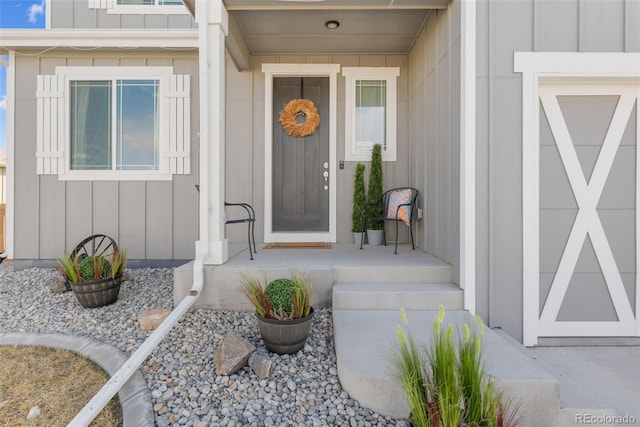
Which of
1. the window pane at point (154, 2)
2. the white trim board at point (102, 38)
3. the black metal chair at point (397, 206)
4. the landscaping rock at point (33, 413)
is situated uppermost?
the window pane at point (154, 2)

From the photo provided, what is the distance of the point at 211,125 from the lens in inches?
109

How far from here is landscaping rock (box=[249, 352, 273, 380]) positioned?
182 centimetres

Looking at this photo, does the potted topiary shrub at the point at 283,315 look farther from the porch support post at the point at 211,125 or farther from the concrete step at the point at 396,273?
the porch support post at the point at 211,125

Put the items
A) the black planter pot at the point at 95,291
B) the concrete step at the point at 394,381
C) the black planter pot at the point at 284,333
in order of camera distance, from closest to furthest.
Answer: the concrete step at the point at 394,381
the black planter pot at the point at 284,333
the black planter pot at the point at 95,291

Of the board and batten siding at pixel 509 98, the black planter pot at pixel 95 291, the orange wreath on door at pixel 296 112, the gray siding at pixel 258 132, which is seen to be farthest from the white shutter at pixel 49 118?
the board and batten siding at pixel 509 98

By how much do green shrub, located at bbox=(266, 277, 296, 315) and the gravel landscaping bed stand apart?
28cm

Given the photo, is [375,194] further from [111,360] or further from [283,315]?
[111,360]

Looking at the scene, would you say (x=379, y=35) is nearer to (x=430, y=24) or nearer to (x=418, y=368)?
(x=430, y=24)

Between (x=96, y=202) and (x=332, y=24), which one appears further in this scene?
(x=96, y=202)

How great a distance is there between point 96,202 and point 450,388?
457cm

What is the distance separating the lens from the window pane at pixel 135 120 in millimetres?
4227

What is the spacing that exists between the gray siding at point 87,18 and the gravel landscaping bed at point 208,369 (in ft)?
11.1

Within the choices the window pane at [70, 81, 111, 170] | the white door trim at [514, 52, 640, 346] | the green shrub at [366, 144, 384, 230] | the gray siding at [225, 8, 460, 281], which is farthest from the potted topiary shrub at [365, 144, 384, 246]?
the window pane at [70, 81, 111, 170]

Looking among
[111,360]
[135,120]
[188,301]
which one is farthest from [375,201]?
[135,120]
